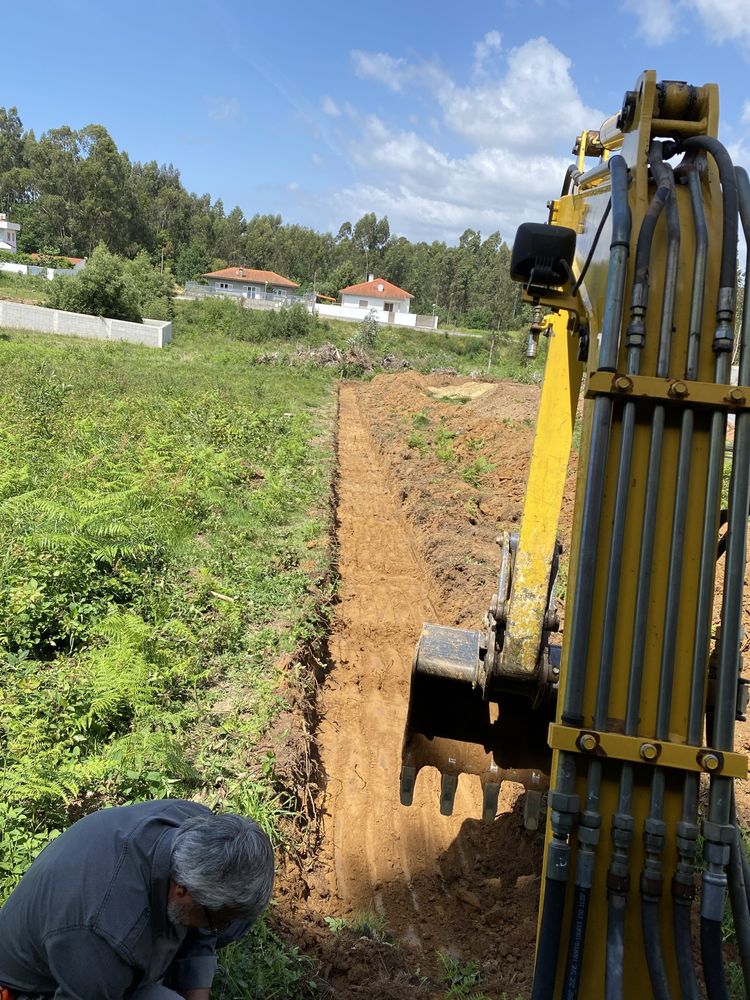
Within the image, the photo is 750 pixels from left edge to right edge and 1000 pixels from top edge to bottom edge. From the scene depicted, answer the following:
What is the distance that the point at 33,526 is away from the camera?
711 centimetres

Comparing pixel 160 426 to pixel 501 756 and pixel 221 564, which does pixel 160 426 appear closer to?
pixel 221 564

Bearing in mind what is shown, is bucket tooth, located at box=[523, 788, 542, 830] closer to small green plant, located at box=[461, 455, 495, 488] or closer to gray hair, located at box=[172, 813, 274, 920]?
gray hair, located at box=[172, 813, 274, 920]

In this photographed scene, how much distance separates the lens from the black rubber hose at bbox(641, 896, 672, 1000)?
1.98m

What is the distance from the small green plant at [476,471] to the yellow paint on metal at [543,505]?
9.87 m

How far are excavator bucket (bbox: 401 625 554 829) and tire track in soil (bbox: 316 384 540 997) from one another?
86 cm

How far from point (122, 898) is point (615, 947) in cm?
140

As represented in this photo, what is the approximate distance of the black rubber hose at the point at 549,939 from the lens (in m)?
2.07

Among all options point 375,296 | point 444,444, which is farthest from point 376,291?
point 444,444

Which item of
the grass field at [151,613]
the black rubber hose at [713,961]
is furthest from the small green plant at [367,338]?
the black rubber hose at [713,961]

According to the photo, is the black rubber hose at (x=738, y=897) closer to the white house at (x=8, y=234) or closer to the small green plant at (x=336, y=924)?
the small green plant at (x=336, y=924)

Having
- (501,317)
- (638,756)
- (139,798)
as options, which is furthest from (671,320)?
(501,317)

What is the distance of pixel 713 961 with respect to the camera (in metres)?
2.00

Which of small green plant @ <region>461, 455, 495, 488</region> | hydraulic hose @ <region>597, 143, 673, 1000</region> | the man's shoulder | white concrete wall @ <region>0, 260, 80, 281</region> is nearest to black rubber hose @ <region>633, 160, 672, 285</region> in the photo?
hydraulic hose @ <region>597, 143, 673, 1000</region>

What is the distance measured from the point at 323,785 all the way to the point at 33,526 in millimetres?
3754
